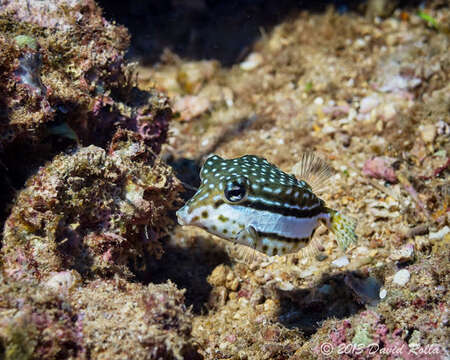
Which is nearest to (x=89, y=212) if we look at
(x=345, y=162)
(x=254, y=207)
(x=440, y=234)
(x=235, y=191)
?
(x=235, y=191)

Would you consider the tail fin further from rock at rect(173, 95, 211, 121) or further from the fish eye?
rock at rect(173, 95, 211, 121)


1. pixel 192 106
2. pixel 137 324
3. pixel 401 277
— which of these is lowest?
pixel 401 277

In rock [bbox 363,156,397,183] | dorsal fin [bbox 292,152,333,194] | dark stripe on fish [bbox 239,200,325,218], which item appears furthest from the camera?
rock [bbox 363,156,397,183]

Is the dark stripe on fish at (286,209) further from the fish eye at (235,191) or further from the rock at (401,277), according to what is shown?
the rock at (401,277)

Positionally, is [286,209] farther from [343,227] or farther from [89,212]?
[89,212]

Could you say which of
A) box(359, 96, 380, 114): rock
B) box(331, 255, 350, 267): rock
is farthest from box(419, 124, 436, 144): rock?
box(331, 255, 350, 267): rock

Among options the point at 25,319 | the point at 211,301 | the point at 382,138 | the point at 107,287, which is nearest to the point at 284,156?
the point at 382,138

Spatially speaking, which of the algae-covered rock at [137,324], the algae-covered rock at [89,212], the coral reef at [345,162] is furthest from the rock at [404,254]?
the algae-covered rock at [89,212]
